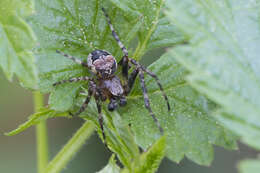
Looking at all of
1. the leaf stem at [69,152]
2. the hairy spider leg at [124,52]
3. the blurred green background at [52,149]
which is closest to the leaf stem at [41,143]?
the leaf stem at [69,152]

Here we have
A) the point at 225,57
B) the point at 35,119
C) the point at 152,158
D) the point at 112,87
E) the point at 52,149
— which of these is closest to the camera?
the point at 225,57

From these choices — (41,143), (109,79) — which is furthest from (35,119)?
(109,79)

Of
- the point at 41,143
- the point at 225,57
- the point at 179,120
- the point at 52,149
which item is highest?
the point at 225,57

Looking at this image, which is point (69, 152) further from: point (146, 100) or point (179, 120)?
point (179, 120)

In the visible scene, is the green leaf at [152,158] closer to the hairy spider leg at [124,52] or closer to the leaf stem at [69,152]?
the leaf stem at [69,152]

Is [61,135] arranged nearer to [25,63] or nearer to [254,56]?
[25,63]
